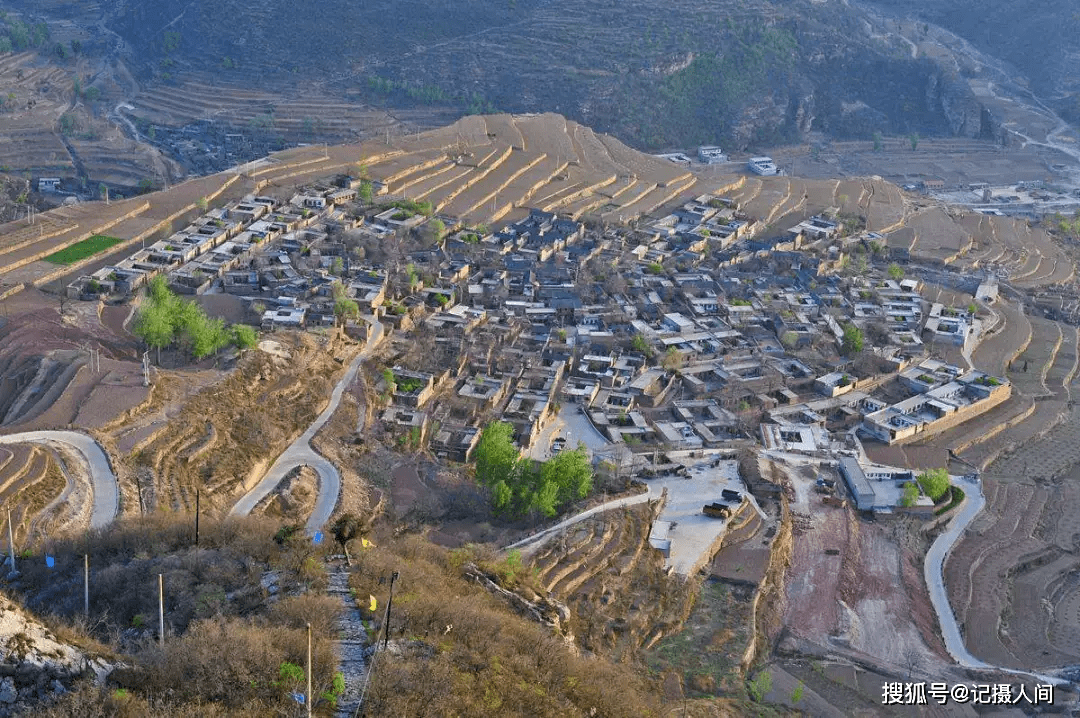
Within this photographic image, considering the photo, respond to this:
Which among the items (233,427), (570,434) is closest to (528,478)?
(570,434)

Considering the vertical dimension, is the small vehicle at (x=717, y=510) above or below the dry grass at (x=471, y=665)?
below

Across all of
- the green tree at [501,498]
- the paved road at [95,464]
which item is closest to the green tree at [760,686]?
the green tree at [501,498]

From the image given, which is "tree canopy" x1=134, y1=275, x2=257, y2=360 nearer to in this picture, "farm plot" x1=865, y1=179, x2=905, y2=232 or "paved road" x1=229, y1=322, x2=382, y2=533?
"paved road" x1=229, y1=322, x2=382, y2=533

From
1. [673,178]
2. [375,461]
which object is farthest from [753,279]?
[375,461]

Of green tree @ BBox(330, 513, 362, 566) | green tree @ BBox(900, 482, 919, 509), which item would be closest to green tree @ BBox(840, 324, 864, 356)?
green tree @ BBox(900, 482, 919, 509)

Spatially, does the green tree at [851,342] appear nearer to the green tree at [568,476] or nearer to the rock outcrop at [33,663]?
the green tree at [568,476]
